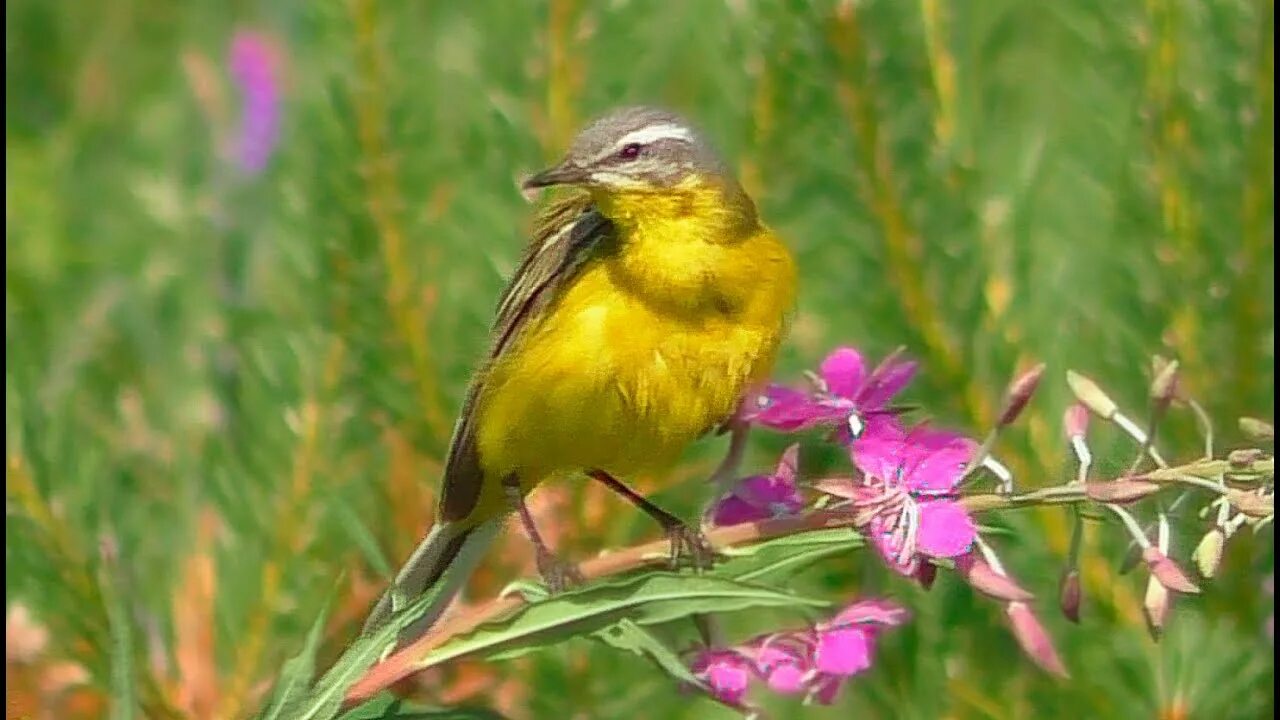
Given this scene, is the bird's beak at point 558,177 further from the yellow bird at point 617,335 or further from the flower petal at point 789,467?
the flower petal at point 789,467

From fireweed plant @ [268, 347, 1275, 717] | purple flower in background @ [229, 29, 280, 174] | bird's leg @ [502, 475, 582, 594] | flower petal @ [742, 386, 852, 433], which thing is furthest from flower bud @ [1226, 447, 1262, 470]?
purple flower in background @ [229, 29, 280, 174]

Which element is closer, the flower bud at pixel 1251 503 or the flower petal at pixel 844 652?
the flower bud at pixel 1251 503

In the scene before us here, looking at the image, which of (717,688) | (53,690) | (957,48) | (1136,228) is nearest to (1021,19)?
(957,48)

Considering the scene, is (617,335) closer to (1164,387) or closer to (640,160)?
(640,160)

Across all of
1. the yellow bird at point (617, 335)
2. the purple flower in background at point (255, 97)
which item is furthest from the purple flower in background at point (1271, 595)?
the purple flower in background at point (255, 97)

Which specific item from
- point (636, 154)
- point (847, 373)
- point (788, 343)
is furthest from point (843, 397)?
point (788, 343)

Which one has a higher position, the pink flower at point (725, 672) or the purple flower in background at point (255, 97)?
the purple flower in background at point (255, 97)

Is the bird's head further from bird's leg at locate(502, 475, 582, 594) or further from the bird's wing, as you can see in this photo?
bird's leg at locate(502, 475, 582, 594)
